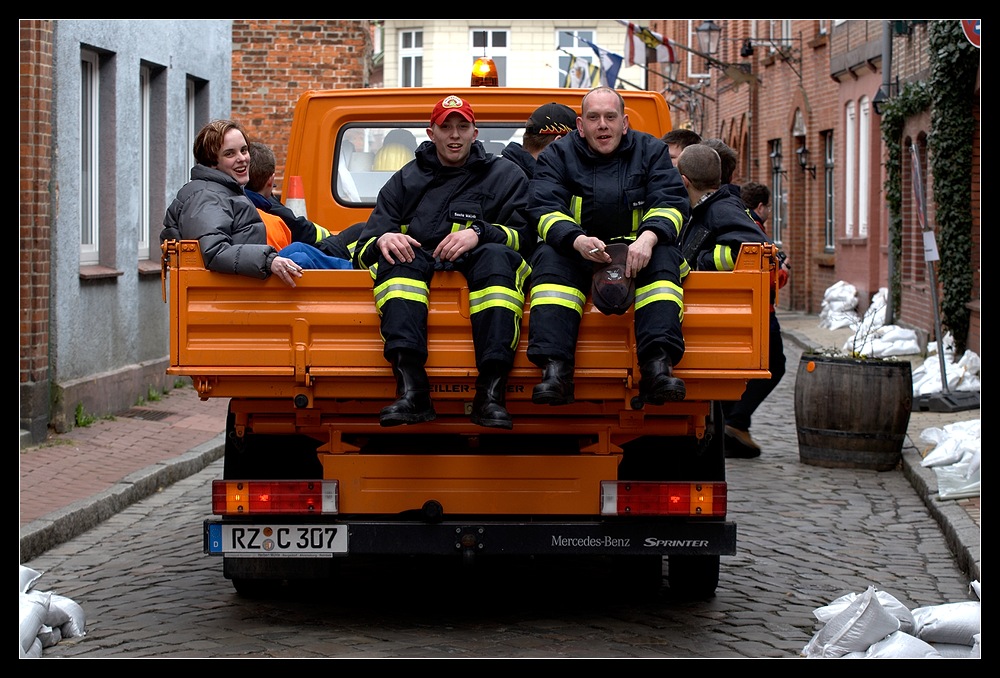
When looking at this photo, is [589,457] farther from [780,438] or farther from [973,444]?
[780,438]

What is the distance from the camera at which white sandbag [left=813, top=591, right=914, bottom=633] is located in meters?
5.71

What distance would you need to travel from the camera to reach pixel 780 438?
12.4 m

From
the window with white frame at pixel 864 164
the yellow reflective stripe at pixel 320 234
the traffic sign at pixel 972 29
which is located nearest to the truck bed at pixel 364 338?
the yellow reflective stripe at pixel 320 234

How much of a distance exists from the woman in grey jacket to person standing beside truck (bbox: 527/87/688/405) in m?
0.92

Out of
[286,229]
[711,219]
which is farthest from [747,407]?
[286,229]

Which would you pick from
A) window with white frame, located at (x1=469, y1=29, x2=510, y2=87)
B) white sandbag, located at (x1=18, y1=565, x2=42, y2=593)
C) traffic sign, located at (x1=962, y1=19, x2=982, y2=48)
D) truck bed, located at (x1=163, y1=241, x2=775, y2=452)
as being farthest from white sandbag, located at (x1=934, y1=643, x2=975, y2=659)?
window with white frame, located at (x1=469, y1=29, x2=510, y2=87)

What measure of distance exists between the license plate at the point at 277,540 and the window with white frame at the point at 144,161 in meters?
8.91

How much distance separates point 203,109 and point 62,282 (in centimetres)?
499

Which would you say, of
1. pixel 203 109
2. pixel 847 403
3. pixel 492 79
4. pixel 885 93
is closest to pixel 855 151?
pixel 885 93

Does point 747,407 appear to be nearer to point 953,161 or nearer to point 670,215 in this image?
point 670,215

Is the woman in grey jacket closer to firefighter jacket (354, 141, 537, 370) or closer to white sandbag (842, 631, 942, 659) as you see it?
firefighter jacket (354, 141, 537, 370)

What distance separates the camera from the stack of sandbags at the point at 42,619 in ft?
18.5
